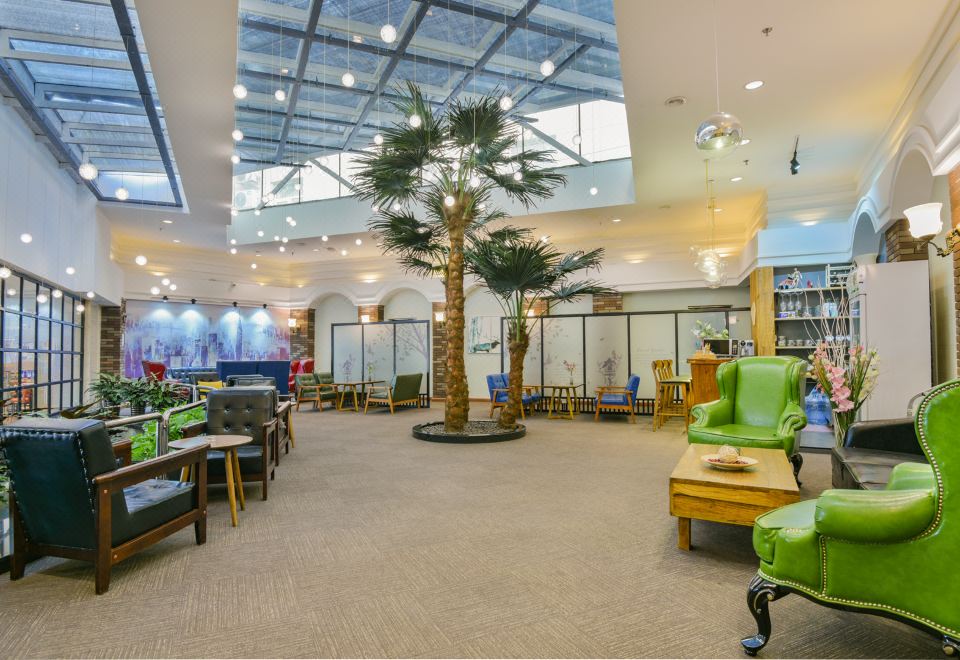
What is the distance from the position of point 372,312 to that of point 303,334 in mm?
2404

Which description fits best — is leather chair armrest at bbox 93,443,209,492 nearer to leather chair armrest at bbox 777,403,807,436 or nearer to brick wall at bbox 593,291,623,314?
leather chair armrest at bbox 777,403,807,436

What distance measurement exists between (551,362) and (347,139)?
6.01m

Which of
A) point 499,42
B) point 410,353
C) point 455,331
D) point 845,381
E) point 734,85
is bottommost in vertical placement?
point 845,381

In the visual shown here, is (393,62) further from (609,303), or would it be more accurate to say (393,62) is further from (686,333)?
(686,333)

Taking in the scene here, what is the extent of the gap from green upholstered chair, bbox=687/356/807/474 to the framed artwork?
24.6 feet

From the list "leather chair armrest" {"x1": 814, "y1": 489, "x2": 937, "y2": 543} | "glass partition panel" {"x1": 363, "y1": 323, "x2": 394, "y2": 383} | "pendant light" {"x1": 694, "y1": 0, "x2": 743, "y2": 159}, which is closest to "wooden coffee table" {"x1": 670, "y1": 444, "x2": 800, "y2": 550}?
"leather chair armrest" {"x1": 814, "y1": 489, "x2": 937, "y2": 543}

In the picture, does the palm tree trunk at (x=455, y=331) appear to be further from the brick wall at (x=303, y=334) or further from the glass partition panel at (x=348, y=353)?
the brick wall at (x=303, y=334)

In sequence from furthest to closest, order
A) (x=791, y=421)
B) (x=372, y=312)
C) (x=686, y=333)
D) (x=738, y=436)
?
1. (x=372, y=312)
2. (x=686, y=333)
3. (x=738, y=436)
4. (x=791, y=421)

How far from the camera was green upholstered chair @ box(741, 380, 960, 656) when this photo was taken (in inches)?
69.9

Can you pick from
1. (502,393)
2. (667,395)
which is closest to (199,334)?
(502,393)

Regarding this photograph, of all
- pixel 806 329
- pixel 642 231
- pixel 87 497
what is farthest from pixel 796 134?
pixel 87 497

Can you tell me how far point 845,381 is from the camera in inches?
172

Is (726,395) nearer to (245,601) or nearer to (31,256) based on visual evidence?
(245,601)

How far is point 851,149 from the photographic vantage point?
629 cm
